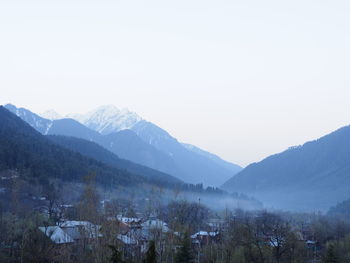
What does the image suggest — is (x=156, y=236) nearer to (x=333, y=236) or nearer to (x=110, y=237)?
(x=110, y=237)

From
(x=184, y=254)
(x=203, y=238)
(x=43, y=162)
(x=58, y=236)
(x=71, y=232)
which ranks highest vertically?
(x=43, y=162)

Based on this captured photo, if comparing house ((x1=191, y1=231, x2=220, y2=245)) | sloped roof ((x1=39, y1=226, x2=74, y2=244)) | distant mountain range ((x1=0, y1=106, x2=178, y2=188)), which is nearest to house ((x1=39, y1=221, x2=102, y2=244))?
sloped roof ((x1=39, y1=226, x2=74, y2=244))

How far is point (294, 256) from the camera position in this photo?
187 ft

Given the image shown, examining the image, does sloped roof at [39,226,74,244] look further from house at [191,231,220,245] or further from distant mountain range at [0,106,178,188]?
distant mountain range at [0,106,178,188]

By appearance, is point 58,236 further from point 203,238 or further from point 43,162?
point 43,162

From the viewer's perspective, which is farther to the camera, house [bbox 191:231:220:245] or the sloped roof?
house [bbox 191:231:220:245]

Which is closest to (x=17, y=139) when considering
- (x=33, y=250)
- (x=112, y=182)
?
(x=112, y=182)

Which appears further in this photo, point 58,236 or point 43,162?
point 43,162

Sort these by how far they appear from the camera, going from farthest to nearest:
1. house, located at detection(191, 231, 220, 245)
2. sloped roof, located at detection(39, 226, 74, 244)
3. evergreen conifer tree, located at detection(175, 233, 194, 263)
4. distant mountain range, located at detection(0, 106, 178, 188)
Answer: distant mountain range, located at detection(0, 106, 178, 188) < house, located at detection(191, 231, 220, 245) < sloped roof, located at detection(39, 226, 74, 244) < evergreen conifer tree, located at detection(175, 233, 194, 263)

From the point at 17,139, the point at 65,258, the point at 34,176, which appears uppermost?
the point at 17,139

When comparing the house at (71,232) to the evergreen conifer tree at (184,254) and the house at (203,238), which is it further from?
the house at (203,238)

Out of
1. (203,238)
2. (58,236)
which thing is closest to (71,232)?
(58,236)

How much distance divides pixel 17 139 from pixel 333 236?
9762 cm

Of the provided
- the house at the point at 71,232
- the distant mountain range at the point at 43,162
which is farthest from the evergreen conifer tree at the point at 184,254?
the distant mountain range at the point at 43,162
